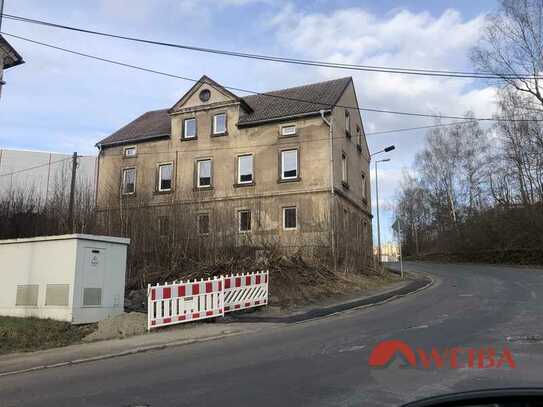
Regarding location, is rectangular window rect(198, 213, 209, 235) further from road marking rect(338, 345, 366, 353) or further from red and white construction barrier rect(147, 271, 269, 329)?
road marking rect(338, 345, 366, 353)

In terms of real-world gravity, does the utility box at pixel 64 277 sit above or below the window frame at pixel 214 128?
below

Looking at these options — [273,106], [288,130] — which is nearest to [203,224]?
[288,130]

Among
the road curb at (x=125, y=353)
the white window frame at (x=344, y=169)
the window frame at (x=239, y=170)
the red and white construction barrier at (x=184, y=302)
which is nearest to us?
the road curb at (x=125, y=353)

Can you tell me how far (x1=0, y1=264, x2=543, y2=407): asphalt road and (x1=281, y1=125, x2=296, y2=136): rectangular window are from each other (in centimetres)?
2101

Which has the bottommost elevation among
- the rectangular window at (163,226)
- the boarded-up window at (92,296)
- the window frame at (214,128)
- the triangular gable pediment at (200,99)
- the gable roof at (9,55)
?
the boarded-up window at (92,296)

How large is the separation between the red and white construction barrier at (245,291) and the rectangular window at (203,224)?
5.96m

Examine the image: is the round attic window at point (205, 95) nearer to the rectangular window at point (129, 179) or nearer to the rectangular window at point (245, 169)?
the rectangular window at point (245, 169)

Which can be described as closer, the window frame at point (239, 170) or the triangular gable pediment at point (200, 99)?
the window frame at point (239, 170)

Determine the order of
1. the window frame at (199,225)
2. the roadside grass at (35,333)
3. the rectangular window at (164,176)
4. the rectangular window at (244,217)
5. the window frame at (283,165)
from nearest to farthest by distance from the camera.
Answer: the roadside grass at (35,333), the window frame at (199,225), the rectangular window at (244,217), the window frame at (283,165), the rectangular window at (164,176)

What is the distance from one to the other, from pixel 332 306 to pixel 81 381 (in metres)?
10.7

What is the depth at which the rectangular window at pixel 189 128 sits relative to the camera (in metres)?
36.5

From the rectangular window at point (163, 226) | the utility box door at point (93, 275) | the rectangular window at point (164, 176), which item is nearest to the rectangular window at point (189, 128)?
the rectangular window at point (164, 176)

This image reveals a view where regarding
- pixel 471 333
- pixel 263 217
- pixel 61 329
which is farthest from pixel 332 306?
pixel 263 217

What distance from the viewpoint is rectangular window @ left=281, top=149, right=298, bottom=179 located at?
109 feet
